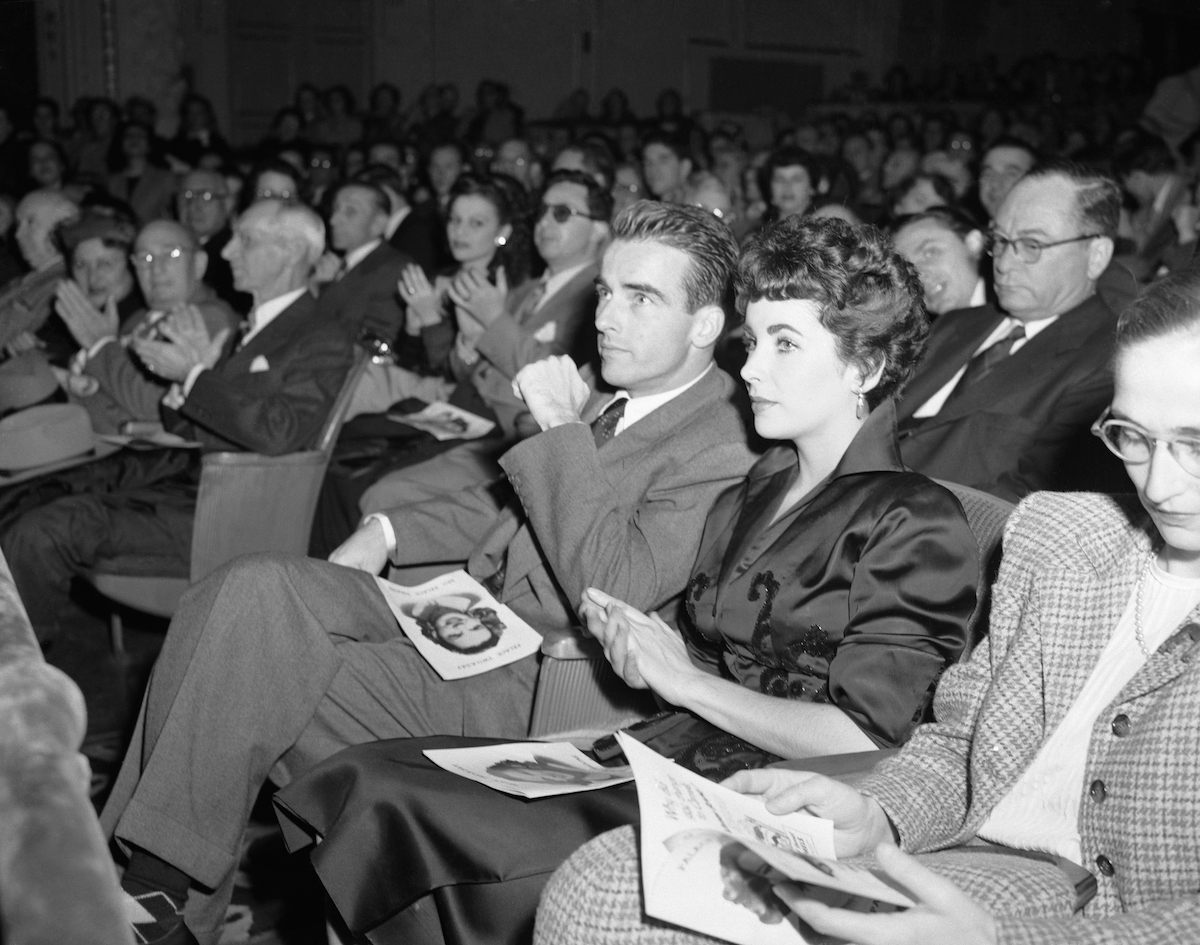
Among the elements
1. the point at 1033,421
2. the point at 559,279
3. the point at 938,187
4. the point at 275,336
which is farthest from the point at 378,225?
the point at 1033,421

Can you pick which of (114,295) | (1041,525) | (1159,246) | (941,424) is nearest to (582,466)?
(1041,525)

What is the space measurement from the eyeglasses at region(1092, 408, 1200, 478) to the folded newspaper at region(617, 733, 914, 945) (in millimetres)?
485

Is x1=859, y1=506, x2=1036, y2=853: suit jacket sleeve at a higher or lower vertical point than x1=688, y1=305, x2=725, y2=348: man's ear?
lower

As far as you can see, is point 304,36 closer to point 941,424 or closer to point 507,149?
point 507,149

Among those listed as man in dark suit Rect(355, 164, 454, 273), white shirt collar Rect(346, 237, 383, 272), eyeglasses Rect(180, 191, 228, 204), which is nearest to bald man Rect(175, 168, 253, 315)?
eyeglasses Rect(180, 191, 228, 204)

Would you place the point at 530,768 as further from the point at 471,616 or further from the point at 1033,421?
the point at 1033,421

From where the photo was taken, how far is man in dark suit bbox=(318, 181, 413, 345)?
4.85m

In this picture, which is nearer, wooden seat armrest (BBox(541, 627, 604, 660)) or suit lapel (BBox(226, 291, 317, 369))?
wooden seat armrest (BBox(541, 627, 604, 660))

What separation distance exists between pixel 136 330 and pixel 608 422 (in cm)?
222

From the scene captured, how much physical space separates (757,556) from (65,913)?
1.30m

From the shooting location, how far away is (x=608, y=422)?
7.52ft

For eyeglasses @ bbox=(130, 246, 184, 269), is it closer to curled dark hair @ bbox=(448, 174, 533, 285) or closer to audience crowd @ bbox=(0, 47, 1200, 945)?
audience crowd @ bbox=(0, 47, 1200, 945)

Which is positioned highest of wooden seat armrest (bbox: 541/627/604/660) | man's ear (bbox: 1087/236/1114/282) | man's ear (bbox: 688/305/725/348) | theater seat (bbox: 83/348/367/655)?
man's ear (bbox: 1087/236/1114/282)

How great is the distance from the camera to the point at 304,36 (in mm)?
14320
